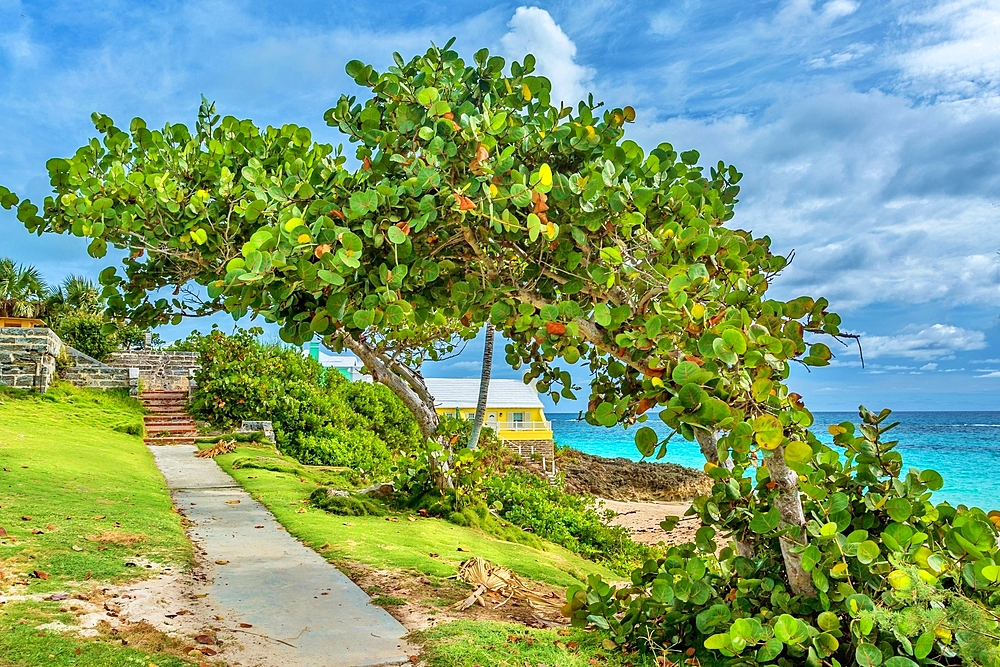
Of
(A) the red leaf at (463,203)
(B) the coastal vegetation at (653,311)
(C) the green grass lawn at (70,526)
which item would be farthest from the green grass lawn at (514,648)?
(A) the red leaf at (463,203)

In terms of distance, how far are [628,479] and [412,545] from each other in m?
23.5

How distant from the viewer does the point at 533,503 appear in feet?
35.9

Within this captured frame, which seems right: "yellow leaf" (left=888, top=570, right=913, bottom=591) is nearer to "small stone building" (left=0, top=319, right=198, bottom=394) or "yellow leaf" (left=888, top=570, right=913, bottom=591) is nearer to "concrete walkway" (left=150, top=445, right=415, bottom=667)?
"concrete walkway" (left=150, top=445, right=415, bottom=667)

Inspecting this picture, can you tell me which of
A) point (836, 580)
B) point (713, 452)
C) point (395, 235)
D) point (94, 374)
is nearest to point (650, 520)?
point (94, 374)

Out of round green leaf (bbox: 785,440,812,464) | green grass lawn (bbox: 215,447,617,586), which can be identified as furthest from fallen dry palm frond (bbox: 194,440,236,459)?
round green leaf (bbox: 785,440,812,464)

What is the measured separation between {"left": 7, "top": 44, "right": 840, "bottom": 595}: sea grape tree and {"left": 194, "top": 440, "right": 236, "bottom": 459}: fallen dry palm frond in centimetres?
1053

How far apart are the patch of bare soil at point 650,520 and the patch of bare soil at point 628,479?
3.70ft

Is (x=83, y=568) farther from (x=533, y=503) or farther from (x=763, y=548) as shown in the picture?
(x=533, y=503)

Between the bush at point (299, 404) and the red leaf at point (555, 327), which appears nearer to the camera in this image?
the red leaf at point (555, 327)

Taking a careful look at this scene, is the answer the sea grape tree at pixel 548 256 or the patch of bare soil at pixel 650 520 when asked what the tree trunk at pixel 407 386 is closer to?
the sea grape tree at pixel 548 256

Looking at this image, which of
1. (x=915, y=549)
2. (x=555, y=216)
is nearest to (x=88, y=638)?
(x=555, y=216)

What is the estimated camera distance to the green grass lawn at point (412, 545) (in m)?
→ 6.46

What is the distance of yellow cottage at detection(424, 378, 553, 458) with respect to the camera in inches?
1123

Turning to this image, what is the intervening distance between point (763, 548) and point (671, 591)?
2.16 feet
